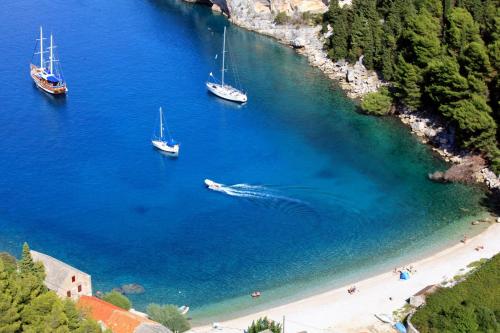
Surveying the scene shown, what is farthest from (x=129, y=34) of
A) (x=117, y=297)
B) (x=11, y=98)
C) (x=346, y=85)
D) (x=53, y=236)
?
(x=117, y=297)

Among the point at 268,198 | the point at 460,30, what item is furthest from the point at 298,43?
the point at 268,198

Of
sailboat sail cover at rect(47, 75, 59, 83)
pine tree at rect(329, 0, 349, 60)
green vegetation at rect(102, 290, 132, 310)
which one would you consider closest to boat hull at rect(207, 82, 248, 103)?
pine tree at rect(329, 0, 349, 60)

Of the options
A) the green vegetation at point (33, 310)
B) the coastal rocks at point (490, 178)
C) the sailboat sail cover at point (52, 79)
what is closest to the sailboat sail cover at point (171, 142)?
the sailboat sail cover at point (52, 79)

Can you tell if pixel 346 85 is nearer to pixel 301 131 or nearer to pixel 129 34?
pixel 301 131

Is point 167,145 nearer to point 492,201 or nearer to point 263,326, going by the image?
point 263,326

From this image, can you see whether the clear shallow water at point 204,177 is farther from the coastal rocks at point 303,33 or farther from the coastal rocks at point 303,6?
the coastal rocks at point 303,6

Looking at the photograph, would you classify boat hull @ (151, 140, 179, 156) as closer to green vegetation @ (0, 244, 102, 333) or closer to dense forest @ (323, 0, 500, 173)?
dense forest @ (323, 0, 500, 173)
